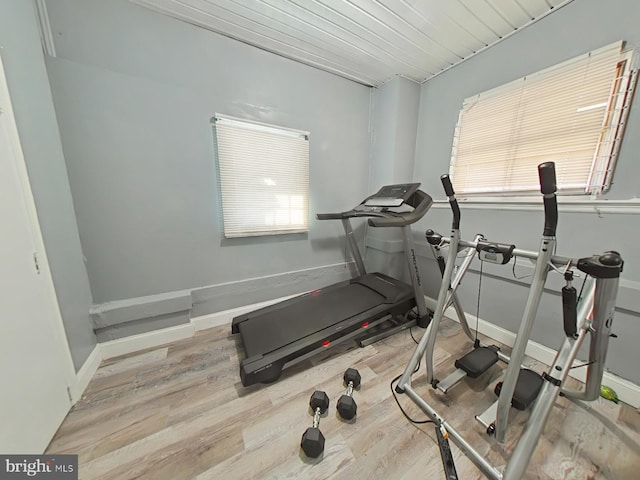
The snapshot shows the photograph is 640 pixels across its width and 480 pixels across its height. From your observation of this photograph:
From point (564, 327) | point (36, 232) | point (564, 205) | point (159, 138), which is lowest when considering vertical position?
point (564, 327)

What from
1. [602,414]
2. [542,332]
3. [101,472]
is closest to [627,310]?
[542,332]

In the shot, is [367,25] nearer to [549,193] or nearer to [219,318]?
[549,193]

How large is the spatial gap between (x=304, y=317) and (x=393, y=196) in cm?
136

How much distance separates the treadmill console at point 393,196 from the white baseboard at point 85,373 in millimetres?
2438

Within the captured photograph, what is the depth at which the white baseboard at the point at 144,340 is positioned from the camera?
1.65 metres

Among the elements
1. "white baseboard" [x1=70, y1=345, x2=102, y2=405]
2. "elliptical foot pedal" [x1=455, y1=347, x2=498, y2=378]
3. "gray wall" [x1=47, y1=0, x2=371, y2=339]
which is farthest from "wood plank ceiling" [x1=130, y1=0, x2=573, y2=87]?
"white baseboard" [x1=70, y1=345, x2=102, y2=405]

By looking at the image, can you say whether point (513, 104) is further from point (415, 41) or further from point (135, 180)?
point (135, 180)

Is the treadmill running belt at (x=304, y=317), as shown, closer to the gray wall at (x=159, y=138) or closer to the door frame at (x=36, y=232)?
the gray wall at (x=159, y=138)

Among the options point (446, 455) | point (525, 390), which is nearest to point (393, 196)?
point (525, 390)

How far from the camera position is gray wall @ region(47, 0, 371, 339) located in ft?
4.75

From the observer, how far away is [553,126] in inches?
61.3

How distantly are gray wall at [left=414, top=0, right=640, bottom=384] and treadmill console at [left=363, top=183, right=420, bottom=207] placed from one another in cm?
66

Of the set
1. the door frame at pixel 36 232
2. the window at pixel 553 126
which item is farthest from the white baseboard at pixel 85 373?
the window at pixel 553 126

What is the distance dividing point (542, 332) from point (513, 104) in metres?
1.87
